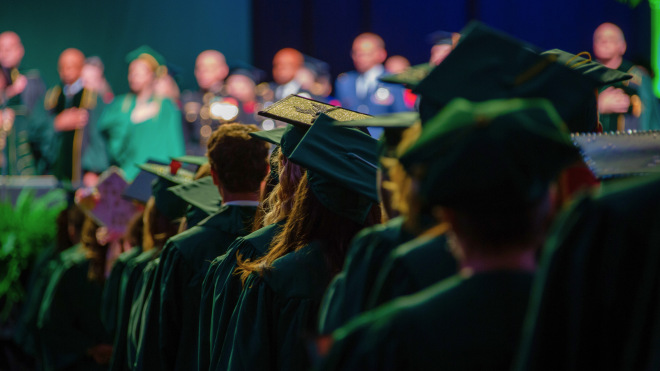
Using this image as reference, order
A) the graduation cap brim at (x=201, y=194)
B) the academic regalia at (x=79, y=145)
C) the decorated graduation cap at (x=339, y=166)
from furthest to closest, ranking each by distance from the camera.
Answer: the academic regalia at (x=79, y=145) < the graduation cap brim at (x=201, y=194) < the decorated graduation cap at (x=339, y=166)

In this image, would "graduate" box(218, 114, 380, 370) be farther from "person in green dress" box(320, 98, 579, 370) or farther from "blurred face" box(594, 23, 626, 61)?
"blurred face" box(594, 23, 626, 61)

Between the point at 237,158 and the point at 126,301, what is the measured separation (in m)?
1.26

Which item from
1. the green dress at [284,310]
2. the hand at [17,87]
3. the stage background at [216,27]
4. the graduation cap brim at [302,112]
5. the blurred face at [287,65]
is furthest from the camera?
the stage background at [216,27]

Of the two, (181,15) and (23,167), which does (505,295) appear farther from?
(181,15)

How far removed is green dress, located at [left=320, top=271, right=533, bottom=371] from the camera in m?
0.90

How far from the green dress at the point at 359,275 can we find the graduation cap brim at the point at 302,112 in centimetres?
79

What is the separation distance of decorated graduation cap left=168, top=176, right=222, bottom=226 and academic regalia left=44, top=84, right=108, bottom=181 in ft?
19.3

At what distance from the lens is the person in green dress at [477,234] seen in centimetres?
86

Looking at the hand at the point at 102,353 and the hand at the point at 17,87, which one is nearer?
the hand at the point at 102,353

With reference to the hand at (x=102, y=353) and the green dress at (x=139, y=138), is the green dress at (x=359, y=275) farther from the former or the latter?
the green dress at (x=139, y=138)

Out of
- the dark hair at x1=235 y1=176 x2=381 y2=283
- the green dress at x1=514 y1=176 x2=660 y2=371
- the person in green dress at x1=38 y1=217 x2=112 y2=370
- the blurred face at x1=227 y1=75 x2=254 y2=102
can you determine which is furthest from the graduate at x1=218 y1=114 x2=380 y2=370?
the blurred face at x1=227 y1=75 x2=254 y2=102

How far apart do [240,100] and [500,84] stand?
7646mm

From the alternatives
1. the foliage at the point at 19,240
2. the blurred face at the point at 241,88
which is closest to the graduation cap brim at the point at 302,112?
the foliage at the point at 19,240

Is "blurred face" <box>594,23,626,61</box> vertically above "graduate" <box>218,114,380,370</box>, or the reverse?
"blurred face" <box>594,23,626,61</box>
